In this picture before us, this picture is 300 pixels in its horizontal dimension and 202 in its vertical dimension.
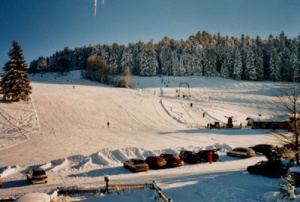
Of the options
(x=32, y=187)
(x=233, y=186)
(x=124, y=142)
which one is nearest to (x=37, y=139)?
(x=124, y=142)

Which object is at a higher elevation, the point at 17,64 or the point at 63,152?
the point at 17,64

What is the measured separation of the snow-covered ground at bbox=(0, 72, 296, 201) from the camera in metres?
18.8

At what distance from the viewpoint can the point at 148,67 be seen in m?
127

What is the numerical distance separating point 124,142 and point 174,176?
16.7 m

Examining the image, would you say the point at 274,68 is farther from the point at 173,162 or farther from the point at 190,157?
the point at 173,162

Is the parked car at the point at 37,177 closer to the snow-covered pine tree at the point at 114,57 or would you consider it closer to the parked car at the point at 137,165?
Answer: the parked car at the point at 137,165

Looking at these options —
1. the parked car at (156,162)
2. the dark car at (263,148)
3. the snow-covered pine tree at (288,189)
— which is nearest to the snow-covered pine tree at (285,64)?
the dark car at (263,148)

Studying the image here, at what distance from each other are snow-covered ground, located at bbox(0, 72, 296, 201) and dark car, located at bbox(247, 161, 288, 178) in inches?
27.6

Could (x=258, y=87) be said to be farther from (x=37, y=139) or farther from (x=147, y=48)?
(x=37, y=139)

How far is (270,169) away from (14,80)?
Answer: 1964 inches

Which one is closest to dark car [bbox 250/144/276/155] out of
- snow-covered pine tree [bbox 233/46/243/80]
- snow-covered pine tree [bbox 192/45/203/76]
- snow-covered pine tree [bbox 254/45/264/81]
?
snow-covered pine tree [bbox 233/46/243/80]

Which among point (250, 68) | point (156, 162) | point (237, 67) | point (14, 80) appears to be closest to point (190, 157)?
point (156, 162)

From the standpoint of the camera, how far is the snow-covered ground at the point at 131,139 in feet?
61.8

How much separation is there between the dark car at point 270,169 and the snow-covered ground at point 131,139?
0.70 metres
